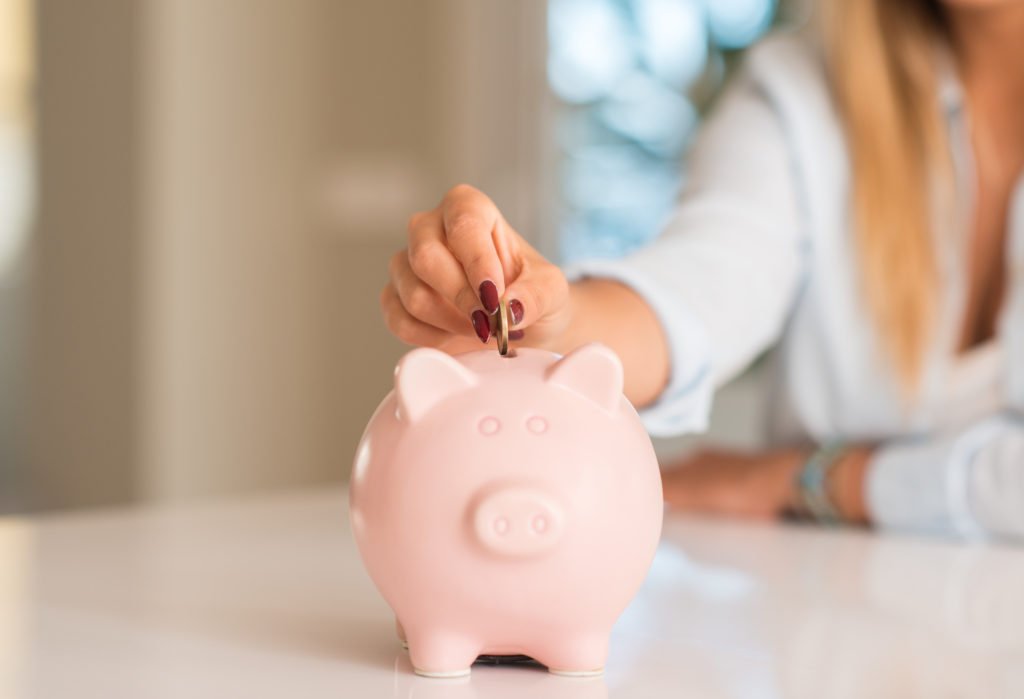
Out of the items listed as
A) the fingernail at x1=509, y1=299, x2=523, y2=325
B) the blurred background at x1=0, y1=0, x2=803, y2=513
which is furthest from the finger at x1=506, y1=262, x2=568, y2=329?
the blurred background at x1=0, y1=0, x2=803, y2=513

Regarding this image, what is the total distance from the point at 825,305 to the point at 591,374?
2.85ft

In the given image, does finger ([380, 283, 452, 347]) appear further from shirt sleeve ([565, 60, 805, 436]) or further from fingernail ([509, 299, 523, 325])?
shirt sleeve ([565, 60, 805, 436])

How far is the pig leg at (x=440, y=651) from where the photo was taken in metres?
0.51

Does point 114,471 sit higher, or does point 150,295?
point 150,295

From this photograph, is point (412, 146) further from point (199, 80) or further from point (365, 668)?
point (365, 668)

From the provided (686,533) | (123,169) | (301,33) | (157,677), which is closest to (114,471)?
(123,169)

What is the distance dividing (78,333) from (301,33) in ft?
3.30

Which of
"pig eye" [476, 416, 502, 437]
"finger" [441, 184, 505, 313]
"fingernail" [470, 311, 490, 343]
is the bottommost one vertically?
"pig eye" [476, 416, 502, 437]

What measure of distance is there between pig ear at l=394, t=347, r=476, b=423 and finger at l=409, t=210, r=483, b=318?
5 centimetres

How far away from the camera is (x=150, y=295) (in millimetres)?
2934

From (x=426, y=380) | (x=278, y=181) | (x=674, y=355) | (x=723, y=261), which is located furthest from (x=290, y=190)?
(x=426, y=380)

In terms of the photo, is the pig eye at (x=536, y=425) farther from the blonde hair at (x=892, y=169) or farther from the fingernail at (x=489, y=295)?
the blonde hair at (x=892, y=169)

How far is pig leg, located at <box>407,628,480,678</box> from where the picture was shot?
507 mm

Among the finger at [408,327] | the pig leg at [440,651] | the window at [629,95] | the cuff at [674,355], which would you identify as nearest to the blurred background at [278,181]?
the window at [629,95]
